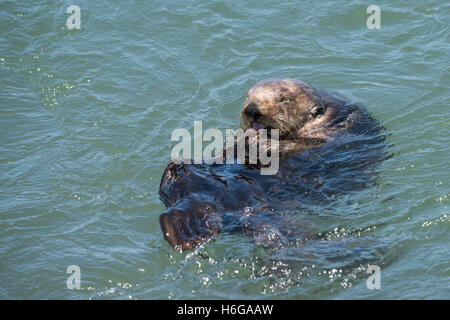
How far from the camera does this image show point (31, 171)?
7.42 metres

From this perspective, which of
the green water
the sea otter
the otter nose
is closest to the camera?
the green water

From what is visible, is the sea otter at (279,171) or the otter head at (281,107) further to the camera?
the otter head at (281,107)

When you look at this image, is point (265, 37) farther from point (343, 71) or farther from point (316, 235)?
point (316, 235)

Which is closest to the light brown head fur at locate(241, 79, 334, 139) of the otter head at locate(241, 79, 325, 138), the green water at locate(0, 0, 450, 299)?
the otter head at locate(241, 79, 325, 138)

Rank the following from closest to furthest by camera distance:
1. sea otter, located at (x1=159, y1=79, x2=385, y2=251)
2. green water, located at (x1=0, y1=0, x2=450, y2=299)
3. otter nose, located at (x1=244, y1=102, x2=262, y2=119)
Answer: green water, located at (x1=0, y1=0, x2=450, y2=299), sea otter, located at (x1=159, y1=79, x2=385, y2=251), otter nose, located at (x1=244, y1=102, x2=262, y2=119)

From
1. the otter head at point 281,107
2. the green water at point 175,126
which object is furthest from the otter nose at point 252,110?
the green water at point 175,126

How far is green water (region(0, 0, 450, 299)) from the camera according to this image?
18.1ft

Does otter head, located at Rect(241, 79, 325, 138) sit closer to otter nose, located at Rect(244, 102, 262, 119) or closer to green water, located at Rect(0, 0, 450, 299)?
otter nose, located at Rect(244, 102, 262, 119)

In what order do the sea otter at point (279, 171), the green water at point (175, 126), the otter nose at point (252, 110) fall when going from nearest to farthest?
the green water at point (175, 126), the sea otter at point (279, 171), the otter nose at point (252, 110)

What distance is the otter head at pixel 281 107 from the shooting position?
7043 mm

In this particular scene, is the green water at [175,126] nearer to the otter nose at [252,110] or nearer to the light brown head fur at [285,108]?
the light brown head fur at [285,108]

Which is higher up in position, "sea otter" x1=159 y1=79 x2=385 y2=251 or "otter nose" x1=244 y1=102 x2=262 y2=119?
"otter nose" x1=244 y1=102 x2=262 y2=119

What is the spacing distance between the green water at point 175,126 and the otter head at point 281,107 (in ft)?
3.19
